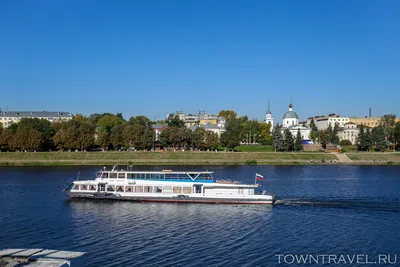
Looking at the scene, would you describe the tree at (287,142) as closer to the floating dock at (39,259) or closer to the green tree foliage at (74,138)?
the green tree foliage at (74,138)

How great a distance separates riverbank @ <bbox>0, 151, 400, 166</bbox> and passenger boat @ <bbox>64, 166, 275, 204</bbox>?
46.1 m

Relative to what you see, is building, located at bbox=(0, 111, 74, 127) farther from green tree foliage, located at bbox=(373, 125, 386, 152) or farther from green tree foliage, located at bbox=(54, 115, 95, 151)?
green tree foliage, located at bbox=(373, 125, 386, 152)

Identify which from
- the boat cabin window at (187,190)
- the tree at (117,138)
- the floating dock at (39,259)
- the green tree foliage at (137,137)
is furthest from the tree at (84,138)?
the floating dock at (39,259)

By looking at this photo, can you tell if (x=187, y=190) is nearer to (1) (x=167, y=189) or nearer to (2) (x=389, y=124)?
(1) (x=167, y=189)

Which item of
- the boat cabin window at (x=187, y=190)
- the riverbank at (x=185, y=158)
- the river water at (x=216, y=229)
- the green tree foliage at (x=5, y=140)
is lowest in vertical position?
the river water at (x=216, y=229)

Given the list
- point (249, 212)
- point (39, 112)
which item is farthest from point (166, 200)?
point (39, 112)

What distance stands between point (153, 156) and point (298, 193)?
54.4m

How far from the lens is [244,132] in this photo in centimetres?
15288

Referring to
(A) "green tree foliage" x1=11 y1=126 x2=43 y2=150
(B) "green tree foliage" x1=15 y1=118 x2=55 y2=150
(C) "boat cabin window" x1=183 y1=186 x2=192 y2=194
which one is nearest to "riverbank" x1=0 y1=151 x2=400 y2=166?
(A) "green tree foliage" x1=11 y1=126 x2=43 y2=150

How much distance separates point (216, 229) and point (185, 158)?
65.9 meters

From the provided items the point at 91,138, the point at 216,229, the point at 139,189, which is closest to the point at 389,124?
the point at 91,138

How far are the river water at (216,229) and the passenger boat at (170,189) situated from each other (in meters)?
1.51

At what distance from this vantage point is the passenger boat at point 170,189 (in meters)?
48.3

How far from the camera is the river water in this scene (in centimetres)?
2909
